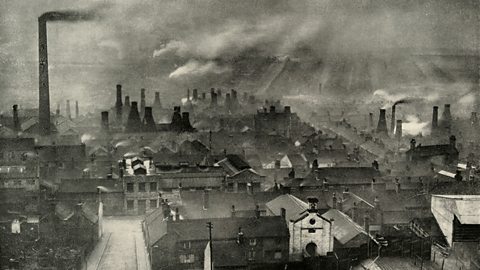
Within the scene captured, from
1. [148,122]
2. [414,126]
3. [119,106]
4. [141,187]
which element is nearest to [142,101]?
[119,106]

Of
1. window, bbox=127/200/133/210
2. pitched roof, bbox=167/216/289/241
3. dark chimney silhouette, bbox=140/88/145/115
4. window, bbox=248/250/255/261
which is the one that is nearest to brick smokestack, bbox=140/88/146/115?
dark chimney silhouette, bbox=140/88/145/115

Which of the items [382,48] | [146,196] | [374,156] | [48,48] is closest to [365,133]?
[374,156]

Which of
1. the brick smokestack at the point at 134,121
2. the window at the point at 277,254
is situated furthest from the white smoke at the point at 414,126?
the window at the point at 277,254

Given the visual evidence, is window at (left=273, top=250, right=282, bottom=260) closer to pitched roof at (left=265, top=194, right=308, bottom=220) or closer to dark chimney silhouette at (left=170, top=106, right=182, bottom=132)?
pitched roof at (left=265, top=194, right=308, bottom=220)

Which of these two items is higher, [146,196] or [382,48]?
[382,48]

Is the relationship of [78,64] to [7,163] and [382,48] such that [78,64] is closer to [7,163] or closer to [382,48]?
[7,163]
